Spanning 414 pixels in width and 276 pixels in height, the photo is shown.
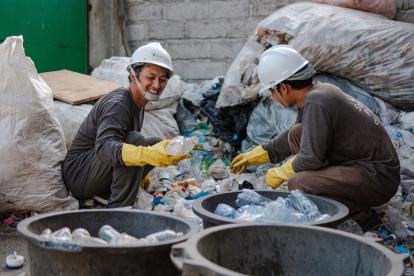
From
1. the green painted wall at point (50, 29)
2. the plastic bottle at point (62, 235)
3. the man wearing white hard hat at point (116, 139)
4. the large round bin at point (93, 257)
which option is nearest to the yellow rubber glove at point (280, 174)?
the man wearing white hard hat at point (116, 139)

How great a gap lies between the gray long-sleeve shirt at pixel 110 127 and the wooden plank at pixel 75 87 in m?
0.70

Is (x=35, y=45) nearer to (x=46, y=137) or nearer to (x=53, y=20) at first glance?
(x=53, y=20)

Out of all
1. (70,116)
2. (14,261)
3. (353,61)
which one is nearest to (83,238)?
(14,261)

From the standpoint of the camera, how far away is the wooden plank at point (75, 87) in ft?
14.4

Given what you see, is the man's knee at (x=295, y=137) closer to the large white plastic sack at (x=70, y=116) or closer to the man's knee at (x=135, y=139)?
the man's knee at (x=135, y=139)

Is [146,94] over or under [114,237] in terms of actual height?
over

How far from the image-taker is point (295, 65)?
3.05m

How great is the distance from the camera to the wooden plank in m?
4.39

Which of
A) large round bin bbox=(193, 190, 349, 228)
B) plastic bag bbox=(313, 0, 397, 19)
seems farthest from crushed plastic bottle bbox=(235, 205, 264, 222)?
plastic bag bbox=(313, 0, 397, 19)

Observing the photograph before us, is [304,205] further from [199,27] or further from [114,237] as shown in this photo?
[199,27]

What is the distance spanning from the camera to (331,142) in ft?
10.2

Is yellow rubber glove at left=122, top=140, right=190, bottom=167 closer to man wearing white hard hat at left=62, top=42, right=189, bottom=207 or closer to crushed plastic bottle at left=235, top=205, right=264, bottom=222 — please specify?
man wearing white hard hat at left=62, top=42, right=189, bottom=207

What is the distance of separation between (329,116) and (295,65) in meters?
0.32

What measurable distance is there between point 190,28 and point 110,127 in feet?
9.85
